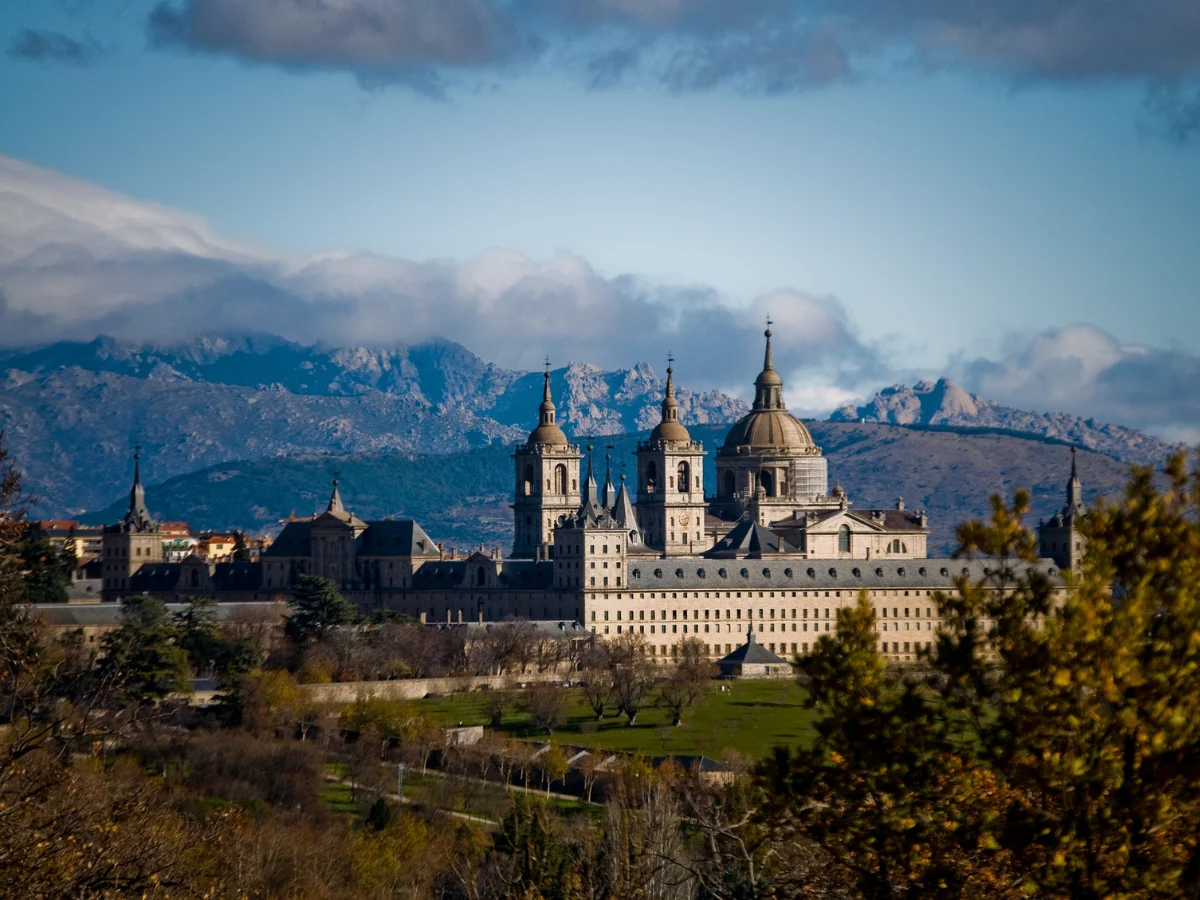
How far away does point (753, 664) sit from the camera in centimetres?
13762

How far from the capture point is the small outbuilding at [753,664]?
5394 inches

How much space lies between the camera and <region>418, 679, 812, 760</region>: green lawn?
328 feet

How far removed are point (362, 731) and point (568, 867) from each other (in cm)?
4147

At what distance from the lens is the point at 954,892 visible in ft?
85.7

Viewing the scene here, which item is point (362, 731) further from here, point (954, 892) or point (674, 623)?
point (954, 892)

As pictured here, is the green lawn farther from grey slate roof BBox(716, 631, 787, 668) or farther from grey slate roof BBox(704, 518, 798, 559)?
grey slate roof BBox(704, 518, 798, 559)

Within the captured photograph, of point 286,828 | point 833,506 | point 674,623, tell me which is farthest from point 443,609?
point 286,828

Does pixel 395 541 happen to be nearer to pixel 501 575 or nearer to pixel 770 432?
pixel 501 575

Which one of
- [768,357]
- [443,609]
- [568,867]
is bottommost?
[568,867]

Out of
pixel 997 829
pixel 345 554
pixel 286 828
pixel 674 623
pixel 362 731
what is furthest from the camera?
pixel 345 554

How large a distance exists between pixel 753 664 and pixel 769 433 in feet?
146

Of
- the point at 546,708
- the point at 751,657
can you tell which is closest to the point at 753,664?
the point at 751,657

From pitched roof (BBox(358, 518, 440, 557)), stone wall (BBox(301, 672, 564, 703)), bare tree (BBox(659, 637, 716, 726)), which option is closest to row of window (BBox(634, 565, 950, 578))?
bare tree (BBox(659, 637, 716, 726))

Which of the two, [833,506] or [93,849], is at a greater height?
[833,506]
